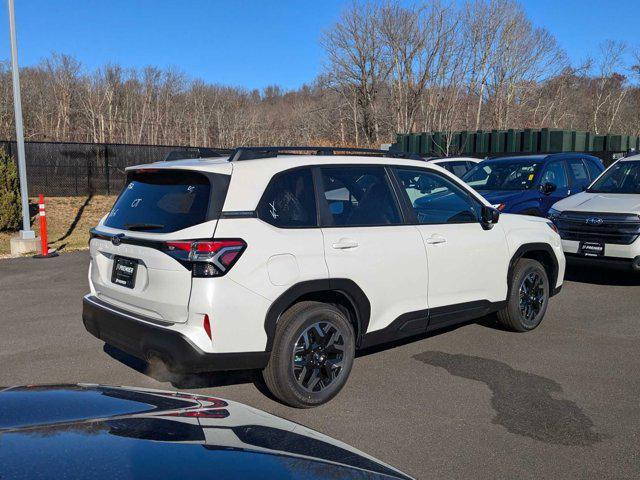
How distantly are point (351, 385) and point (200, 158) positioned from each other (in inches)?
88.7

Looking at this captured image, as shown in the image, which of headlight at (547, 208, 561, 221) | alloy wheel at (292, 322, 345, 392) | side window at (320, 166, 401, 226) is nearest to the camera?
alloy wheel at (292, 322, 345, 392)

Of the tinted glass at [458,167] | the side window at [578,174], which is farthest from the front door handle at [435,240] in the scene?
the tinted glass at [458,167]

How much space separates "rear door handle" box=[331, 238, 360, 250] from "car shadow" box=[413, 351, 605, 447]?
5.07 ft

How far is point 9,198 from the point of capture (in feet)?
51.2

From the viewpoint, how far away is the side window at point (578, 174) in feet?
36.2

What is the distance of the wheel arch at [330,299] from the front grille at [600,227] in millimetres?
5048

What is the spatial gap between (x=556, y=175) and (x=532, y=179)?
0.72m

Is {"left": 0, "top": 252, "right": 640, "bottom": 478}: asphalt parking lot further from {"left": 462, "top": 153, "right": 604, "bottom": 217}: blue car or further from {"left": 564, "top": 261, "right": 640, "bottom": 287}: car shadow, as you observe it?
{"left": 462, "top": 153, "right": 604, "bottom": 217}: blue car

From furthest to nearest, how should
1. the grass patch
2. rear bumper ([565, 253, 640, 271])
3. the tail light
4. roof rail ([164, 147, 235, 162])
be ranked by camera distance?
the grass patch < rear bumper ([565, 253, 640, 271]) < roof rail ([164, 147, 235, 162]) < the tail light

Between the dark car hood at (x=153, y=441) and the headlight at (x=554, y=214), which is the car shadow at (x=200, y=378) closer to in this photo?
the dark car hood at (x=153, y=441)

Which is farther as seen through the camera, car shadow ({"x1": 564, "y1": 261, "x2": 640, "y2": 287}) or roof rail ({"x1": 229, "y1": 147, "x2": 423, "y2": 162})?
car shadow ({"x1": 564, "y1": 261, "x2": 640, "y2": 287})

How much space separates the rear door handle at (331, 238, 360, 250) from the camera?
14.4 feet

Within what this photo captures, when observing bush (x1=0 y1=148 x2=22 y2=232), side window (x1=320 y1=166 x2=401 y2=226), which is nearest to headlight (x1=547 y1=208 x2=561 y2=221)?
side window (x1=320 y1=166 x2=401 y2=226)

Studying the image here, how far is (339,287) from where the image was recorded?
4.37 metres
